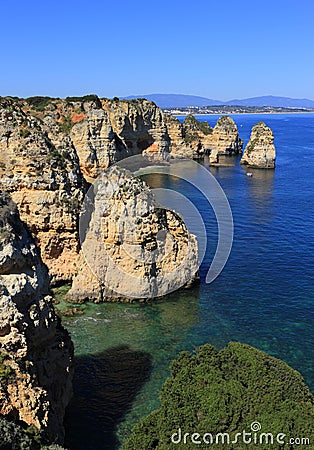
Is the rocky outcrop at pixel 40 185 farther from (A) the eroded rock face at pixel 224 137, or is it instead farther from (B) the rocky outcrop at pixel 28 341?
(A) the eroded rock face at pixel 224 137

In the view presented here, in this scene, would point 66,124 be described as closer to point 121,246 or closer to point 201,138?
point 121,246

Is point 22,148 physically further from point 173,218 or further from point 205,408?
point 205,408

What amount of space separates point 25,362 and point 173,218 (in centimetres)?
1999

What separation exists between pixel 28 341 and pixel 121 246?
16334mm

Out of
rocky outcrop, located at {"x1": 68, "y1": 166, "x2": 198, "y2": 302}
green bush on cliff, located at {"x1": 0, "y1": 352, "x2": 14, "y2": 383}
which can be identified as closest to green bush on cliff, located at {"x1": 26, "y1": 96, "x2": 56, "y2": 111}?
rocky outcrop, located at {"x1": 68, "y1": 166, "x2": 198, "y2": 302}

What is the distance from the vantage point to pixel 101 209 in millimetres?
32938

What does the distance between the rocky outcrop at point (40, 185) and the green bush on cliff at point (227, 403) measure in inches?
710

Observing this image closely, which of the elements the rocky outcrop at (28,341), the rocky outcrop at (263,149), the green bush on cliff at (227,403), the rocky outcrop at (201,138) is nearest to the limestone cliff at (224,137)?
A: the rocky outcrop at (201,138)

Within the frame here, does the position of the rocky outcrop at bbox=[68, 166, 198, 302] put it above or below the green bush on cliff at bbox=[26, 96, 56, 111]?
below

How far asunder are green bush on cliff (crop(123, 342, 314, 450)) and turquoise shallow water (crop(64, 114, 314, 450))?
4722mm

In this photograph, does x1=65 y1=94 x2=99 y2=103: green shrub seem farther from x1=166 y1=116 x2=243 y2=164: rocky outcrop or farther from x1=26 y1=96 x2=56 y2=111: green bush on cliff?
x1=166 y1=116 x2=243 y2=164: rocky outcrop

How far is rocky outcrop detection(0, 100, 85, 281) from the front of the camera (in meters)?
32.8

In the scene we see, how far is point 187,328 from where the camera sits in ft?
98.6

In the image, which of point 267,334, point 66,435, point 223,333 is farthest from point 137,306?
point 66,435
